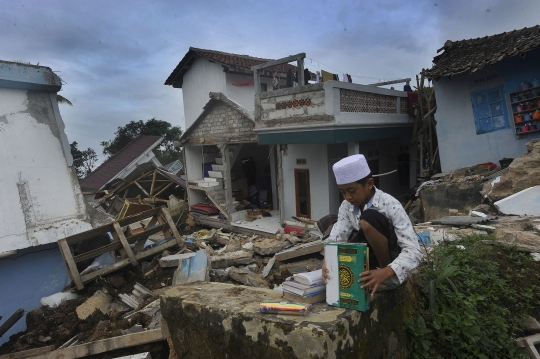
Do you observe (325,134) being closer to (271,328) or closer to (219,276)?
(219,276)

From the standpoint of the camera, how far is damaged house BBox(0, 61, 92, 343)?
256 inches

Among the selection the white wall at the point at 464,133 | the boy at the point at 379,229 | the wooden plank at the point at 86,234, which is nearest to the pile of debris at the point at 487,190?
the white wall at the point at 464,133

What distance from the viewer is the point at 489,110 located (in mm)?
10227

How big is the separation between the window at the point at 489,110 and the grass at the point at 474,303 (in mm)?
7102

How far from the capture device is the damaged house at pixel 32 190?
21.4 ft

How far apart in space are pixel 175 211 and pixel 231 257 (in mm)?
8764

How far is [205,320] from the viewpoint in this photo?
269 centimetres

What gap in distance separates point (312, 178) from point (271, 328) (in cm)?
967

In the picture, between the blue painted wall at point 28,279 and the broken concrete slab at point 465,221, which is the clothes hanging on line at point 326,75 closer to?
the broken concrete slab at point 465,221

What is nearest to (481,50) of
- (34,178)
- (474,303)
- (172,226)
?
(474,303)

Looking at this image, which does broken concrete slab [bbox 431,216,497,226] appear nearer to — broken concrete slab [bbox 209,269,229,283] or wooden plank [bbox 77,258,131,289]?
broken concrete slab [bbox 209,269,229,283]

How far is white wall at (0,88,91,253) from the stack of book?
6.14 meters

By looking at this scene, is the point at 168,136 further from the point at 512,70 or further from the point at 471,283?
the point at 471,283

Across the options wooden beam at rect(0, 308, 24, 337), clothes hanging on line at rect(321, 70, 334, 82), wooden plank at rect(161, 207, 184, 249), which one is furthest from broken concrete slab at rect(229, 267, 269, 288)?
clothes hanging on line at rect(321, 70, 334, 82)
